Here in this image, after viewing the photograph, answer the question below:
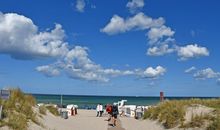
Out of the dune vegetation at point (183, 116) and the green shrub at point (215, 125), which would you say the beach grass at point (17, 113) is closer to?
the dune vegetation at point (183, 116)

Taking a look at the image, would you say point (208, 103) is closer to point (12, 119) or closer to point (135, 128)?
point (135, 128)

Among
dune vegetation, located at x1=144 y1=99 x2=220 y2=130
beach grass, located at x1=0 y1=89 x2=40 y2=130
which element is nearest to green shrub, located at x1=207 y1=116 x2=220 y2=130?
dune vegetation, located at x1=144 y1=99 x2=220 y2=130

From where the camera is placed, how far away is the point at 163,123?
27094 millimetres

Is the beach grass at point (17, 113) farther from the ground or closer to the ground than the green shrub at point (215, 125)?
farther from the ground

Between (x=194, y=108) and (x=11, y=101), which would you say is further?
(x=194, y=108)

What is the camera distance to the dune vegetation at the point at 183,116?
22766mm

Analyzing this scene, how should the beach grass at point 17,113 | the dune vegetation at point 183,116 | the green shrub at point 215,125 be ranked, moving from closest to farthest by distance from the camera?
the beach grass at point 17,113 < the green shrub at point 215,125 < the dune vegetation at point 183,116

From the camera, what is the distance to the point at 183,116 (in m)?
25.7

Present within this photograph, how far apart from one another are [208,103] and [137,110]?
36.7ft

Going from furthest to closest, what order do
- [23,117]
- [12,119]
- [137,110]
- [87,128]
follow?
[137,110], [87,128], [23,117], [12,119]

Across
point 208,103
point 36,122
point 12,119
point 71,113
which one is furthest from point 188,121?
point 71,113

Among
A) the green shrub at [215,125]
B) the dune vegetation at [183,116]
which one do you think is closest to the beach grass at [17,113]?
the dune vegetation at [183,116]

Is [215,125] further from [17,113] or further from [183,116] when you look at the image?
[17,113]

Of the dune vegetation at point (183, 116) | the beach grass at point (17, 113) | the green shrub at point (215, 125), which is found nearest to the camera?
the beach grass at point (17, 113)
